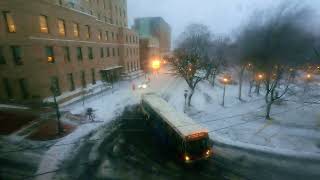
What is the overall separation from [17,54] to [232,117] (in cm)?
2662

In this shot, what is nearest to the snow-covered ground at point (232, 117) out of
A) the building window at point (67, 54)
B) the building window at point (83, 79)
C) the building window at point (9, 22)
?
the building window at point (83, 79)

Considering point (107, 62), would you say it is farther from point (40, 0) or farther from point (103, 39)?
point (40, 0)

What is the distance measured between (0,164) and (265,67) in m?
30.2

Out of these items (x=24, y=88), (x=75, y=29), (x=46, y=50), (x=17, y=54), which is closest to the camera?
(x=17, y=54)

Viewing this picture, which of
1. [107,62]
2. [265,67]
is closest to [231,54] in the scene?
[265,67]

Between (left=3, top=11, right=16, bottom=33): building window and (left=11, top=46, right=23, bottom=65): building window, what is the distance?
189 centimetres

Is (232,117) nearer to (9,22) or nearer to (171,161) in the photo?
(171,161)

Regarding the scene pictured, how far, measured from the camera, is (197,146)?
13.2 metres

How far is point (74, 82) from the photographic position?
1174 inches

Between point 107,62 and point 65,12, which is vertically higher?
point 65,12

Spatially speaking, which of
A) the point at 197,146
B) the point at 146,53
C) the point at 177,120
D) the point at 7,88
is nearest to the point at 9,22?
the point at 7,88

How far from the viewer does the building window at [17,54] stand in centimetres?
2305

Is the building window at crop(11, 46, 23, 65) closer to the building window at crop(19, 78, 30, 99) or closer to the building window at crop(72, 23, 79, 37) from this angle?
the building window at crop(19, 78, 30, 99)

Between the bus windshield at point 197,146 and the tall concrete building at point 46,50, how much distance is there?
1938 cm
